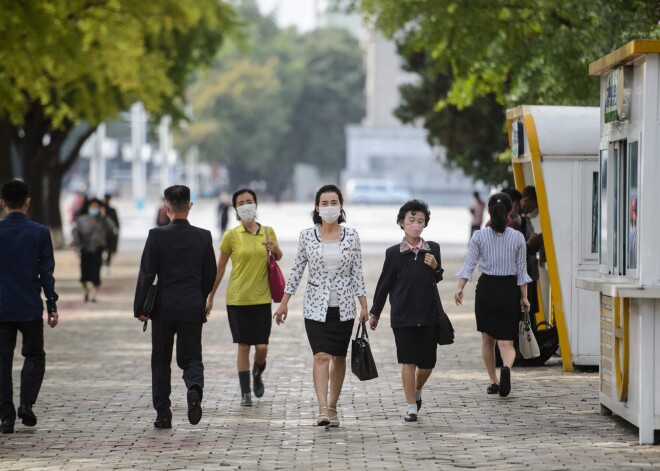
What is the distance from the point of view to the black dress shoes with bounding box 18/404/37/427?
10.8 m

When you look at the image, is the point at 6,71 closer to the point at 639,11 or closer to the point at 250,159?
the point at 639,11

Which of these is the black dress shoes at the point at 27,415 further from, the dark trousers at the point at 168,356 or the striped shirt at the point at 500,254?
the striped shirt at the point at 500,254

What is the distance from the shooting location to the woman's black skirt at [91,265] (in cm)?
2406

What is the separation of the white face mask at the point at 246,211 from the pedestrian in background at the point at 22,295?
1726 mm

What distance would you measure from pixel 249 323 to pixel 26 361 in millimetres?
1907

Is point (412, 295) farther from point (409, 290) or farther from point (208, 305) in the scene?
point (208, 305)

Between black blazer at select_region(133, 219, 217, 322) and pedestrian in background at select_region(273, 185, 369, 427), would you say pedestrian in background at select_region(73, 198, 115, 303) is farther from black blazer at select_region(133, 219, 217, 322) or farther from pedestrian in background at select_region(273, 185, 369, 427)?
pedestrian in background at select_region(273, 185, 369, 427)

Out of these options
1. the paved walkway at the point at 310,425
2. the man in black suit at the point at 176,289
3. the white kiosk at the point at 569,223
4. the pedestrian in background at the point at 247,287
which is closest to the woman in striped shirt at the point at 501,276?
the paved walkway at the point at 310,425

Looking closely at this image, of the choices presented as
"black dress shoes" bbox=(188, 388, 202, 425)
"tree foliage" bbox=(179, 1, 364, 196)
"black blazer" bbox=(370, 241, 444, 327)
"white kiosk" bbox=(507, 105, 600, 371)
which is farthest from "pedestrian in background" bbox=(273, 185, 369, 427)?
"tree foliage" bbox=(179, 1, 364, 196)

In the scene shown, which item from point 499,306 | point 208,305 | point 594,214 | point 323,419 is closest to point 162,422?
point 208,305

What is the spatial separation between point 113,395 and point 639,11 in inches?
324

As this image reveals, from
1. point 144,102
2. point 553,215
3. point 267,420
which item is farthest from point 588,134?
point 144,102

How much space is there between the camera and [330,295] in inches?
424

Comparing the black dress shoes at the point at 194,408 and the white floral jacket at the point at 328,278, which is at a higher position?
the white floral jacket at the point at 328,278
